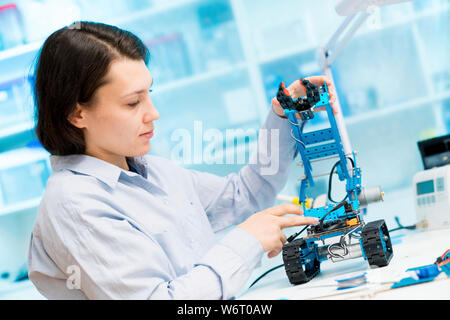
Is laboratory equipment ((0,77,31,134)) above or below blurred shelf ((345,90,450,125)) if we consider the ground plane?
above

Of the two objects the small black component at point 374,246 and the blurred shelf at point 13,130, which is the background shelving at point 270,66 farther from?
the small black component at point 374,246

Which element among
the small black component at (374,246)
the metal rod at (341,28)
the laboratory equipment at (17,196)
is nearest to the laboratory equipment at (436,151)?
the metal rod at (341,28)

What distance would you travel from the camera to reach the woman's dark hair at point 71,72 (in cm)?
87

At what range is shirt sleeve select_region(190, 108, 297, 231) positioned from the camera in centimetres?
116

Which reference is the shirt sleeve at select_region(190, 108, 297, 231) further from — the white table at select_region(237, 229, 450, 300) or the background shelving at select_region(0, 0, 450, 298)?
the background shelving at select_region(0, 0, 450, 298)

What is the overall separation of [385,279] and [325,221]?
0.72 feet

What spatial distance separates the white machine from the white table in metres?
0.04

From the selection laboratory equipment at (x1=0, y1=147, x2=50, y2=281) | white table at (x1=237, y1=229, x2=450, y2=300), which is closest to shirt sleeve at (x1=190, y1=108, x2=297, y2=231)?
white table at (x1=237, y1=229, x2=450, y2=300)

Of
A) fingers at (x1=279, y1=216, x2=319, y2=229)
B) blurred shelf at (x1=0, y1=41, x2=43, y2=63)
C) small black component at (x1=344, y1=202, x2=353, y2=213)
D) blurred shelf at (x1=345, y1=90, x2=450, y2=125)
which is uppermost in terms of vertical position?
blurred shelf at (x1=0, y1=41, x2=43, y2=63)

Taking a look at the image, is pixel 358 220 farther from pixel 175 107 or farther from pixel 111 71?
pixel 175 107

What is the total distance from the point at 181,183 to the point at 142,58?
0.98 ft

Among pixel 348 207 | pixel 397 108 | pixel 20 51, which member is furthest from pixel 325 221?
pixel 20 51

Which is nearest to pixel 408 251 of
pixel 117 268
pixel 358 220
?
pixel 358 220

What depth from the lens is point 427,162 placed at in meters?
1.40
